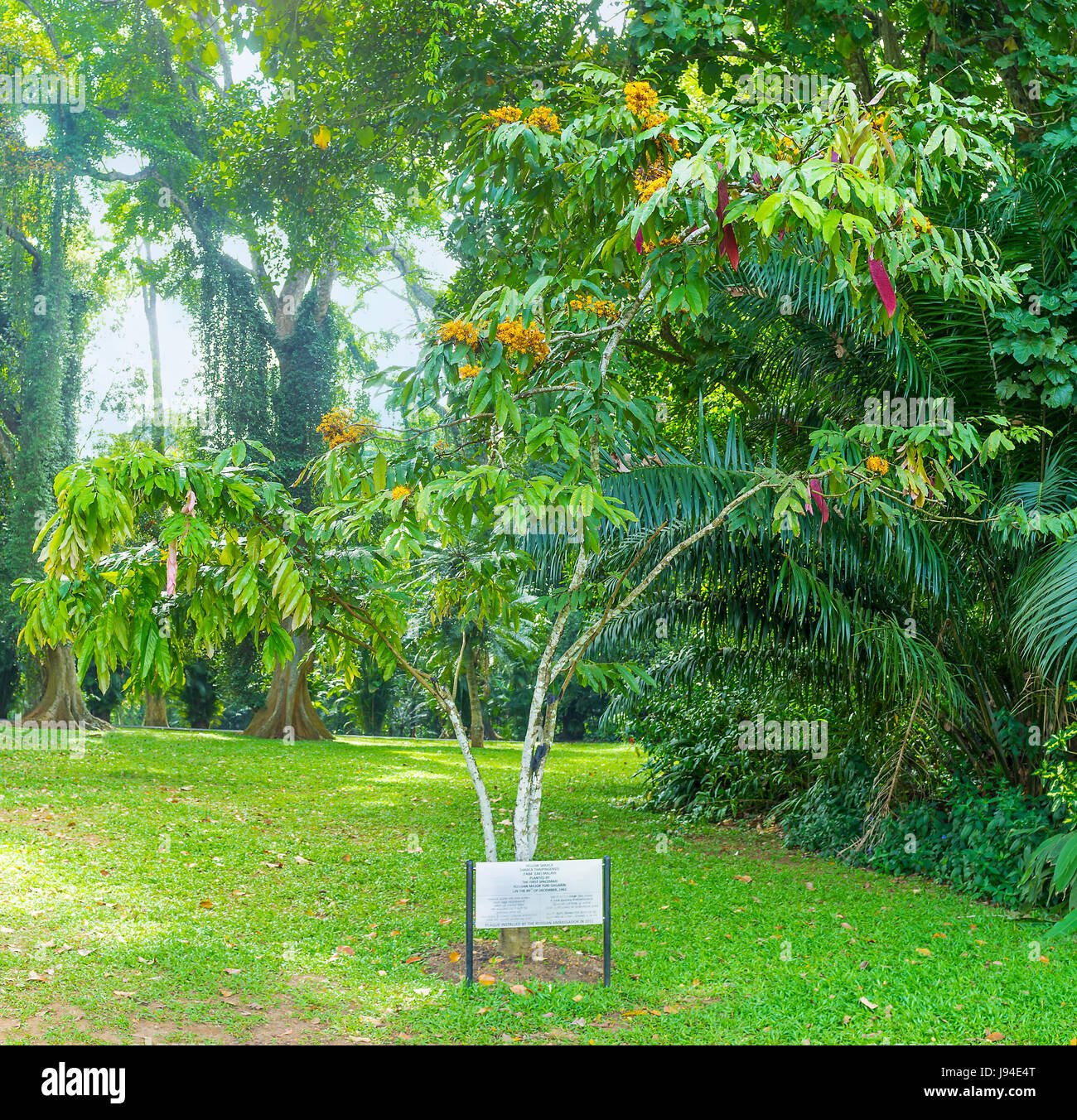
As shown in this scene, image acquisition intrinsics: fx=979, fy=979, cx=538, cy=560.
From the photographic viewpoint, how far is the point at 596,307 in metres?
5.21

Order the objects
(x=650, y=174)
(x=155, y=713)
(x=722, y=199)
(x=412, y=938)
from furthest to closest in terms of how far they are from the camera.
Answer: (x=155, y=713) → (x=412, y=938) → (x=650, y=174) → (x=722, y=199)

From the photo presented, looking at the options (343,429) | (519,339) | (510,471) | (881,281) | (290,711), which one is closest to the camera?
(881,281)

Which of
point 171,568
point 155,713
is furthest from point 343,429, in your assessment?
point 155,713

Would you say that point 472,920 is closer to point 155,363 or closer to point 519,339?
point 519,339

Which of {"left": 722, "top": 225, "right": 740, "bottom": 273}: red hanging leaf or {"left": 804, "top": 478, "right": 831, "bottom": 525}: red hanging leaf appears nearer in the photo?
{"left": 722, "top": 225, "right": 740, "bottom": 273}: red hanging leaf

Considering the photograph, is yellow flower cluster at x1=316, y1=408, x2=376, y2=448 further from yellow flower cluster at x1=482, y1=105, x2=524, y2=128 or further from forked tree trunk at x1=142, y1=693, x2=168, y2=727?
forked tree trunk at x1=142, y1=693, x2=168, y2=727

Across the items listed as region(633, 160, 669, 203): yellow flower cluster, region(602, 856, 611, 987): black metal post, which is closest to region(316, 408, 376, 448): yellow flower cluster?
region(633, 160, 669, 203): yellow flower cluster

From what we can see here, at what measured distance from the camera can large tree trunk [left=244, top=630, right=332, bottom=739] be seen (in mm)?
20156

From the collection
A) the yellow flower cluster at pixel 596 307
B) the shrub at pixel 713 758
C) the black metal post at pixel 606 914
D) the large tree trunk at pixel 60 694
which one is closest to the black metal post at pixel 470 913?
the black metal post at pixel 606 914

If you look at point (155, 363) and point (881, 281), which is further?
point (155, 363)

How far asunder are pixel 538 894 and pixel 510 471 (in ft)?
6.74

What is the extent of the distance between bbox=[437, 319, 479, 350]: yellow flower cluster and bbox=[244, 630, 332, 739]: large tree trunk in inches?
637

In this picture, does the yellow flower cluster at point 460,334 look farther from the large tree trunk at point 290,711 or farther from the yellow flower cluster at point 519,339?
the large tree trunk at point 290,711

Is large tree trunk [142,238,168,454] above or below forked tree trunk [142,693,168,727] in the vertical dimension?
above
